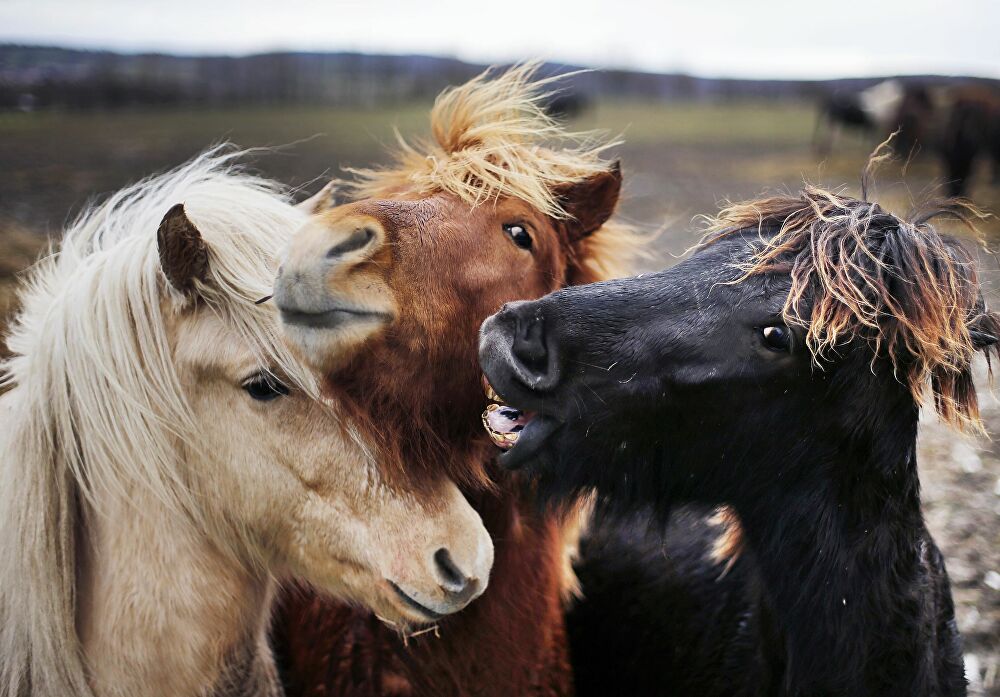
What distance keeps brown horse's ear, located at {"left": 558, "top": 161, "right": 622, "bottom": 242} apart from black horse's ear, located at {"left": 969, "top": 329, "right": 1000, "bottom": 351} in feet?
3.57

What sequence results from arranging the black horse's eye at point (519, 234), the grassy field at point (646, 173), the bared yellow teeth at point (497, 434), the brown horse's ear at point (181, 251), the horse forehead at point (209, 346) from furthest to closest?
the grassy field at point (646, 173) < the black horse's eye at point (519, 234) < the bared yellow teeth at point (497, 434) < the horse forehead at point (209, 346) < the brown horse's ear at point (181, 251)

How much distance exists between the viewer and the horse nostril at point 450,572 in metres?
1.96

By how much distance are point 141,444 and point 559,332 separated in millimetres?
1073

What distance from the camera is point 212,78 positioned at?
444 inches

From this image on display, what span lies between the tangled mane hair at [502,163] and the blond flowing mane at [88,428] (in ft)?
2.18

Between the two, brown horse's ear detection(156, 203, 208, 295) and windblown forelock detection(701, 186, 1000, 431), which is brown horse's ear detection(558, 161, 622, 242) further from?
brown horse's ear detection(156, 203, 208, 295)

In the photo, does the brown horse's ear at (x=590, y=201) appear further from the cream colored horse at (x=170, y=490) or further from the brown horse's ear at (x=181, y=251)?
the brown horse's ear at (x=181, y=251)

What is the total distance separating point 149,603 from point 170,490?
0.28 m

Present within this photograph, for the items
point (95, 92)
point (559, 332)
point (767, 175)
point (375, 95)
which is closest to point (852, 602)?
point (559, 332)

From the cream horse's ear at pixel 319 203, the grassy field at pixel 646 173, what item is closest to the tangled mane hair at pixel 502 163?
the cream horse's ear at pixel 319 203

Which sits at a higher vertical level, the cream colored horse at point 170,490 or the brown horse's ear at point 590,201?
the brown horse's ear at point 590,201

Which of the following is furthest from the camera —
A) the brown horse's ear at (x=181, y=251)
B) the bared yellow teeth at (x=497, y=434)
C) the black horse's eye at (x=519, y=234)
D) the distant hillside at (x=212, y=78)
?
the distant hillside at (x=212, y=78)

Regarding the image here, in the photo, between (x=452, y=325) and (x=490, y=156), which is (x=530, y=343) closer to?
(x=452, y=325)

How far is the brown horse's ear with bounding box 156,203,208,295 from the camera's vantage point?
1.81 metres
